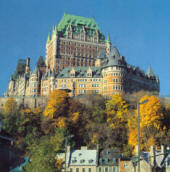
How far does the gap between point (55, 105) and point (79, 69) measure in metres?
41.0

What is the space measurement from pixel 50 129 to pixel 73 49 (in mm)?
74356

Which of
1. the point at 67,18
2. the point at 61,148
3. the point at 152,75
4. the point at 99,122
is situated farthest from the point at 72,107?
the point at 67,18

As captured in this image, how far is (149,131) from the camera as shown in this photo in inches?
3627

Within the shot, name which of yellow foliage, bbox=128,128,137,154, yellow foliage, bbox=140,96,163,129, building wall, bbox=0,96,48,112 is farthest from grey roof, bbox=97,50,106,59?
yellow foliage, bbox=128,128,137,154

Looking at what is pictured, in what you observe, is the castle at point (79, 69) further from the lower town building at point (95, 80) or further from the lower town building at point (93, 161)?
the lower town building at point (93, 161)

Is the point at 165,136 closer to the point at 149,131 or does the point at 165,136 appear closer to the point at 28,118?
the point at 149,131

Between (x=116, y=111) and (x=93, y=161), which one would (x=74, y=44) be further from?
(x=93, y=161)

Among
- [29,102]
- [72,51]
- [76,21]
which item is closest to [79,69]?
[72,51]

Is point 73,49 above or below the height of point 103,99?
above

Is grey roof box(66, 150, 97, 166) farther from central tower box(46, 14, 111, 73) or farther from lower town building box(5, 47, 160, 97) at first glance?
central tower box(46, 14, 111, 73)

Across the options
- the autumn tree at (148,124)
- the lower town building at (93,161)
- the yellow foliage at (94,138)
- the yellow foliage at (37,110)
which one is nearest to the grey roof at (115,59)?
the yellow foliage at (37,110)

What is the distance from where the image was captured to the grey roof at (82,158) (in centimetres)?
7831

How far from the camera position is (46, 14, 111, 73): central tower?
543 ft

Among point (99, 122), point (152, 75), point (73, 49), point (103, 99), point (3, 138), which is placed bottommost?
point (3, 138)
